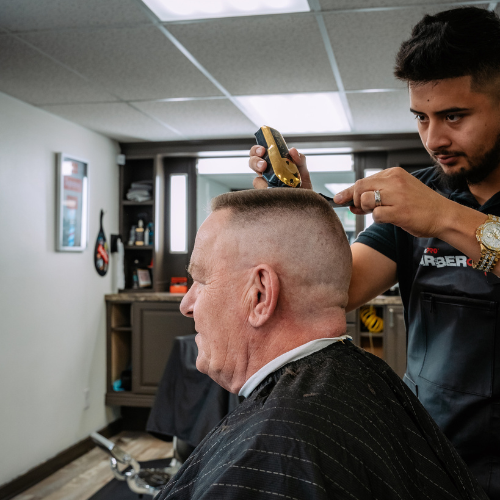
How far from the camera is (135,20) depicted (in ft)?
8.61

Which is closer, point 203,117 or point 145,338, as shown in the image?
point 203,117

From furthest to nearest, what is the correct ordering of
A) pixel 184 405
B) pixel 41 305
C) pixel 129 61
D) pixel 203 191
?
pixel 203 191, pixel 41 305, pixel 184 405, pixel 129 61

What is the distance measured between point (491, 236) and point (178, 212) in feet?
15.6

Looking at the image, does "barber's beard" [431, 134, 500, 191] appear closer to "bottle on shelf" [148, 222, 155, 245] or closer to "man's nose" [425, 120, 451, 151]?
"man's nose" [425, 120, 451, 151]

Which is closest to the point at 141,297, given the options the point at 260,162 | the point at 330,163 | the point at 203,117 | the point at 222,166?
the point at 222,166

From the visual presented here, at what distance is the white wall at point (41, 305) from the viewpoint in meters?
3.79

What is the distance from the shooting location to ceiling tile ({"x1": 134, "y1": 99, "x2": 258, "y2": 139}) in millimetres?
4074

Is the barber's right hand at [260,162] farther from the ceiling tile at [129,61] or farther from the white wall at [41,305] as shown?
the white wall at [41,305]

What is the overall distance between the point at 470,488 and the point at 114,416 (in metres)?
4.86

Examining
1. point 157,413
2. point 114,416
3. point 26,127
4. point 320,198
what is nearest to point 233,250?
point 320,198

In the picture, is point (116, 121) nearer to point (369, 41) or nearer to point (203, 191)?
point (203, 191)

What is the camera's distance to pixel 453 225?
117 cm

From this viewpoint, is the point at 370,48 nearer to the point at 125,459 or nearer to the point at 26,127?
the point at 26,127

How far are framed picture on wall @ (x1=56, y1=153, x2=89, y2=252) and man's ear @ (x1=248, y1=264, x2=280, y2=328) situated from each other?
365cm
